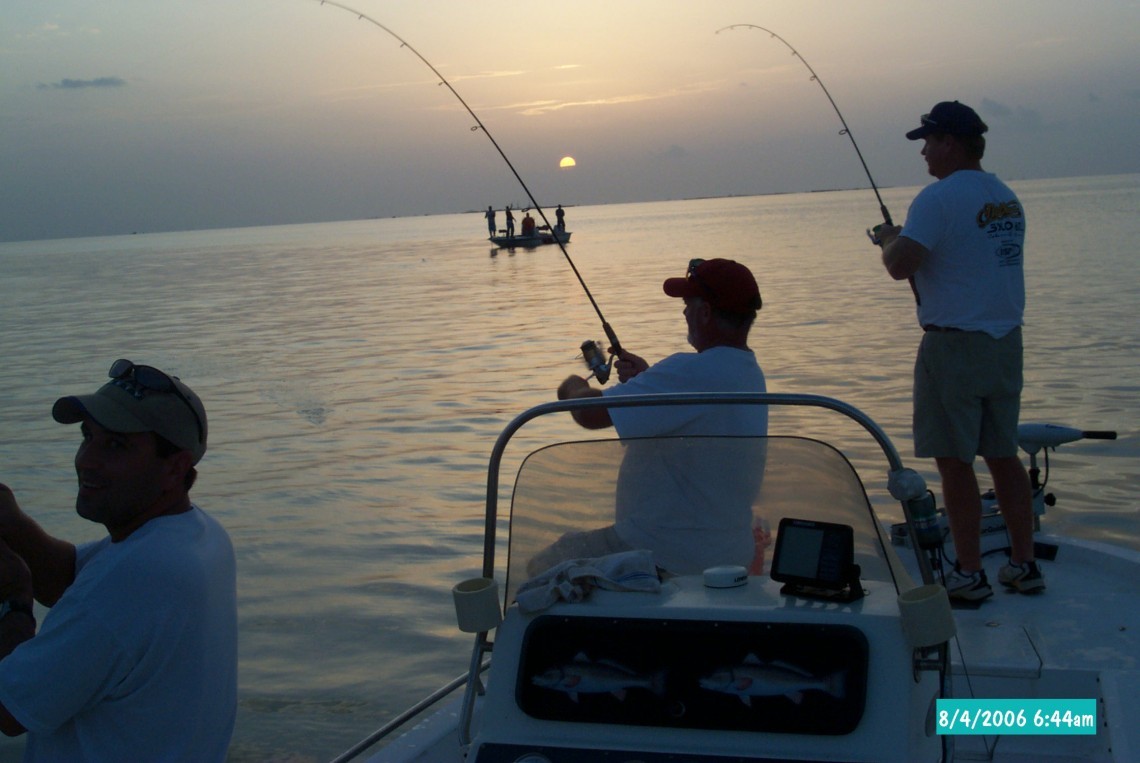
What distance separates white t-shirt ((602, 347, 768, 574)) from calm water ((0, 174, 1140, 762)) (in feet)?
7.73

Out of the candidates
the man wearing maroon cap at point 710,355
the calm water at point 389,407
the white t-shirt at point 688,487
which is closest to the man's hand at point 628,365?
the man wearing maroon cap at point 710,355

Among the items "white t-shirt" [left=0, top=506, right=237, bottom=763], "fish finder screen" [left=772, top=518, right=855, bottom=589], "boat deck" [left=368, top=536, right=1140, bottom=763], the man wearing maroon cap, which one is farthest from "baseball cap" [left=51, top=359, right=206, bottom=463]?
"fish finder screen" [left=772, top=518, right=855, bottom=589]

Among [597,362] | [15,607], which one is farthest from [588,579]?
[597,362]

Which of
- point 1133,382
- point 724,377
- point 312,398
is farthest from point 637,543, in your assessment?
point 312,398

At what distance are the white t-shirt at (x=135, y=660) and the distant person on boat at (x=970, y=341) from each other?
8.47 ft

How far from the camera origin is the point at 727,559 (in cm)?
242

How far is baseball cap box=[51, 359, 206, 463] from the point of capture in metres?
2.12

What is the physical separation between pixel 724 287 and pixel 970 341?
1295 mm

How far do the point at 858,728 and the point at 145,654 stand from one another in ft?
4.29

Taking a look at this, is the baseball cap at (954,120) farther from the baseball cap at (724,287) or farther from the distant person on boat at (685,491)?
the distant person on boat at (685,491)

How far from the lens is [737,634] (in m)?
2.11

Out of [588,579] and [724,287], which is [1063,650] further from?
[588,579]

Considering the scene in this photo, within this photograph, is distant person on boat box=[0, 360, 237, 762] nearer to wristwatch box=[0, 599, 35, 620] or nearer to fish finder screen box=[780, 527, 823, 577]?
wristwatch box=[0, 599, 35, 620]

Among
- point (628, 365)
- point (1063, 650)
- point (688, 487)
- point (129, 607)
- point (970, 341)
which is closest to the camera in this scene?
point (129, 607)
